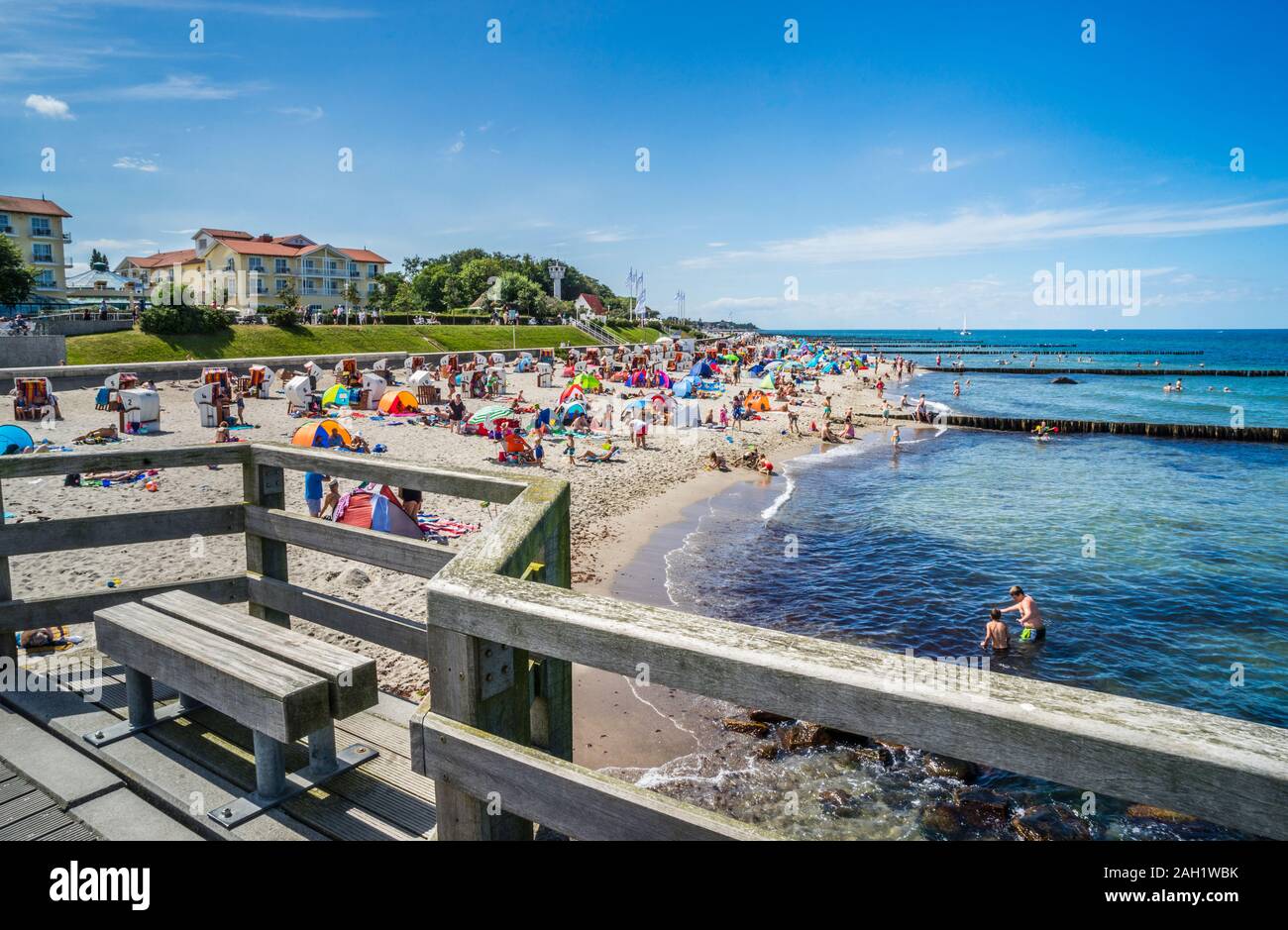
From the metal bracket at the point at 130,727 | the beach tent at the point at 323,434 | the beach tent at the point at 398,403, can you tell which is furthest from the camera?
the beach tent at the point at 398,403

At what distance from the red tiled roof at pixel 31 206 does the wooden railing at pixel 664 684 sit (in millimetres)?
77676

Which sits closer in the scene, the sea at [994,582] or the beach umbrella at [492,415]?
the sea at [994,582]

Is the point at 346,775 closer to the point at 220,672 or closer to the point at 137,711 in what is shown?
the point at 220,672

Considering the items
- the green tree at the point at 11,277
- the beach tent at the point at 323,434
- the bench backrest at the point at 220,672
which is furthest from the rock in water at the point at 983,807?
the green tree at the point at 11,277

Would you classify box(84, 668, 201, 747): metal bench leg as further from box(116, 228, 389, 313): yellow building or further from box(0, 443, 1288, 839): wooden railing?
box(116, 228, 389, 313): yellow building

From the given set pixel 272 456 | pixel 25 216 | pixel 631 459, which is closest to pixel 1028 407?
pixel 631 459

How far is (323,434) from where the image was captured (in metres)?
19.0

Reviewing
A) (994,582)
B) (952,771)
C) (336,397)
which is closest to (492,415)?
(336,397)

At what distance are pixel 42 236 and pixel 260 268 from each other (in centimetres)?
1625

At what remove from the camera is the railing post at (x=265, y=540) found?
14.0 feet

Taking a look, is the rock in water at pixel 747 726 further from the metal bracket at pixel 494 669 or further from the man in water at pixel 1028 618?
the metal bracket at pixel 494 669
